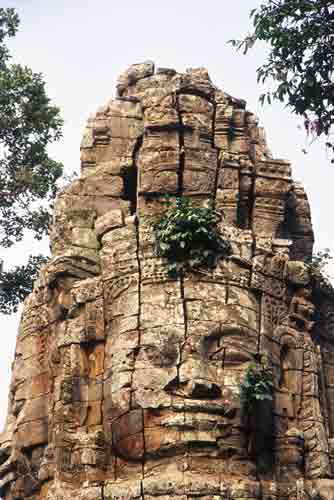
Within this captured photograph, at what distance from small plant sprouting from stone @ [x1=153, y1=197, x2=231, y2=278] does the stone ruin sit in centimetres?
18

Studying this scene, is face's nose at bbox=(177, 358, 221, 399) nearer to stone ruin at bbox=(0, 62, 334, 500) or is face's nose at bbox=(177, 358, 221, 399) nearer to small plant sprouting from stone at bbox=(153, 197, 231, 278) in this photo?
stone ruin at bbox=(0, 62, 334, 500)

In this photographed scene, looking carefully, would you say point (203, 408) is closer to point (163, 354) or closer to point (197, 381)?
point (197, 381)

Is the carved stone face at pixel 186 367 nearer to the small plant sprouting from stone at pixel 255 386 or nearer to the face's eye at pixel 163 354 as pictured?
the face's eye at pixel 163 354

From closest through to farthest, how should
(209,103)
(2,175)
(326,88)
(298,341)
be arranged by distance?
(326,88)
(298,341)
(209,103)
(2,175)

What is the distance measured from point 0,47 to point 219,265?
1110 cm

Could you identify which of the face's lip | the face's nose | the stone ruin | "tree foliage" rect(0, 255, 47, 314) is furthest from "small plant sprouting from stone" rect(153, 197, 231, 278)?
"tree foliage" rect(0, 255, 47, 314)

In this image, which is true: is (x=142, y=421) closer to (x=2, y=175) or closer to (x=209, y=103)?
(x=209, y=103)

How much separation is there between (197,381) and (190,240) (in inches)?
100

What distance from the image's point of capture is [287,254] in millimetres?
19375

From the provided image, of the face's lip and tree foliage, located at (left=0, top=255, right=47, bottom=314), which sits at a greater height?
tree foliage, located at (left=0, top=255, right=47, bottom=314)

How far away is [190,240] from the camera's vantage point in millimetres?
18250

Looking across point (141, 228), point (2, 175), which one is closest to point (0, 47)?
point (2, 175)

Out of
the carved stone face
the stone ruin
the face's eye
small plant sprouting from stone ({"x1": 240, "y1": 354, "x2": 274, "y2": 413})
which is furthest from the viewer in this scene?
the face's eye

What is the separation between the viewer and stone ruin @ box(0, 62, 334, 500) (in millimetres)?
16984
